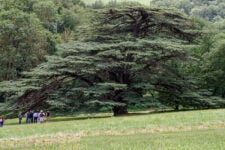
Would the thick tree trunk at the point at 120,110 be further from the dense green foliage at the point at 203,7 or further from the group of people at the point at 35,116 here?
the dense green foliage at the point at 203,7

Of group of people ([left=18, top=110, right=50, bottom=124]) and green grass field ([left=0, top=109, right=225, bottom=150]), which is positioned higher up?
green grass field ([left=0, top=109, right=225, bottom=150])

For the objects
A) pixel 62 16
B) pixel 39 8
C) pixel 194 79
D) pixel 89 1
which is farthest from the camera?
pixel 89 1

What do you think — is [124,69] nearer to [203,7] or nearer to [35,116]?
[35,116]

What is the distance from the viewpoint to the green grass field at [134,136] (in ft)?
48.6

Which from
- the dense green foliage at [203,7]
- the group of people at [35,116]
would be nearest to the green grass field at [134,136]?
the group of people at [35,116]

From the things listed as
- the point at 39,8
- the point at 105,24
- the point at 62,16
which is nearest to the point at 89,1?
the point at 62,16

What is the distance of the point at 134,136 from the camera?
65.0ft

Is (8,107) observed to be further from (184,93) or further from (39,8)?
(39,8)

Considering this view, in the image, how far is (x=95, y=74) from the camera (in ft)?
140

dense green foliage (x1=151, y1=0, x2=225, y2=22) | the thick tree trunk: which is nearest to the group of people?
the thick tree trunk

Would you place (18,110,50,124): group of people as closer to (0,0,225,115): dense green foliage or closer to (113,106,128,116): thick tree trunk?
(0,0,225,115): dense green foliage

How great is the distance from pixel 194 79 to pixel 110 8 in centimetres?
1340

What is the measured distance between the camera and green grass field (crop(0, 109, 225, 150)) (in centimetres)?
1481

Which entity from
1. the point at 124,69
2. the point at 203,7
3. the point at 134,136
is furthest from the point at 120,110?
the point at 203,7
